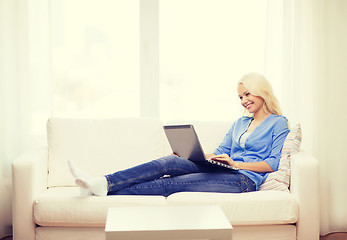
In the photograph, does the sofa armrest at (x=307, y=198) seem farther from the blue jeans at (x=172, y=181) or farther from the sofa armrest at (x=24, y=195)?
the sofa armrest at (x=24, y=195)

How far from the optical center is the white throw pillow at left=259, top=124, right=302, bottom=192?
254 cm

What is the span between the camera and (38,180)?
2.63 meters

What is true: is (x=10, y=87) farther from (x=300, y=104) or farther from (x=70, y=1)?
(x=300, y=104)

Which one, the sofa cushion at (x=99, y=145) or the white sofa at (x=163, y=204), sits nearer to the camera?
the white sofa at (x=163, y=204)

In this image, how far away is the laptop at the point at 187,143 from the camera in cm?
242

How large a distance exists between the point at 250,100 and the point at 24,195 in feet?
4.88

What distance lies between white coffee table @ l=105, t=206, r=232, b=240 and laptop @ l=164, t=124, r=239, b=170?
2.07ft

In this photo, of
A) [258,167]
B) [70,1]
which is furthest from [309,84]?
[70,1]

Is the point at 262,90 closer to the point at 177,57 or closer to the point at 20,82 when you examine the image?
the point at 177,57

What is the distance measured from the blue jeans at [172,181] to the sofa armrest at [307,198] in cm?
28

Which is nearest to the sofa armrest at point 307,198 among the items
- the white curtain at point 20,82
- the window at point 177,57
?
the window at point 177,57

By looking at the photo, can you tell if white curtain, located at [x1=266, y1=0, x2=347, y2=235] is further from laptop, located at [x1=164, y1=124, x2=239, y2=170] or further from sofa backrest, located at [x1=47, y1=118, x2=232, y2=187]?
laptop, located at [x1=164, y1=124, x2=239, y2=170]

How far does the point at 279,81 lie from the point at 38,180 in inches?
77.0

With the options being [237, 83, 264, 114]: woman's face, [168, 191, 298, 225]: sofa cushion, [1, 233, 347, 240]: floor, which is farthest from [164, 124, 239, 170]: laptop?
[1, 233, 347, 240]: floor
